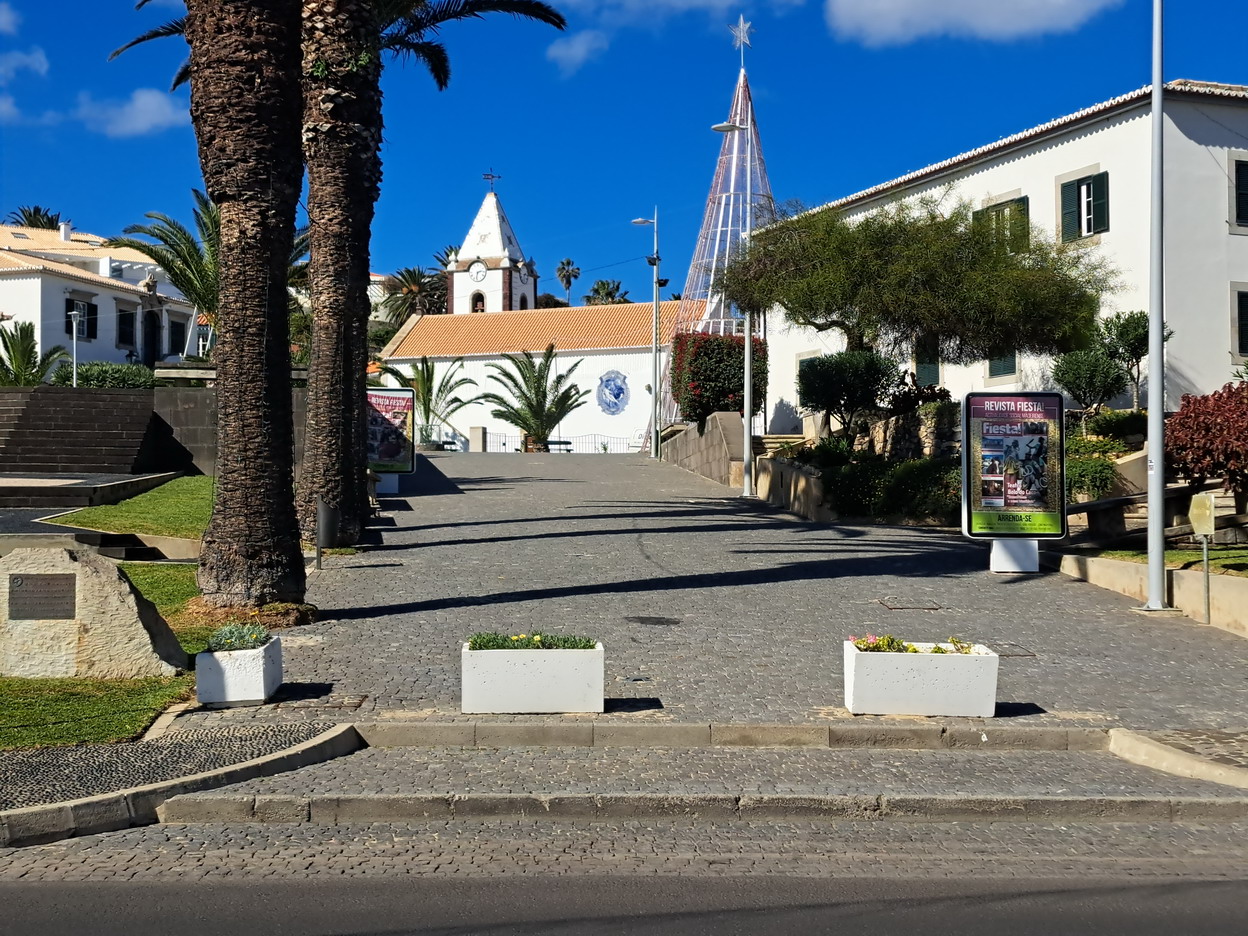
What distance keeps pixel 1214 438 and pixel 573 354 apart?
163ft

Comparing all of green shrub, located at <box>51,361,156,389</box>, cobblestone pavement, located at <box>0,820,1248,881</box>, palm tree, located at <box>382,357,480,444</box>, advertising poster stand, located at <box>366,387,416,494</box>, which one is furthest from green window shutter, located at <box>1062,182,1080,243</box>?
green shrub, located at <box>51,361,156,389</box>

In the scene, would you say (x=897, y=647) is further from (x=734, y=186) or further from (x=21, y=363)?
(x=21, y=363)

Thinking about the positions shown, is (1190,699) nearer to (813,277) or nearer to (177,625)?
(177,625)

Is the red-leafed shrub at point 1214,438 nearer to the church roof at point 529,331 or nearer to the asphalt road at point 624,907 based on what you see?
the asphalt road at point 624,907

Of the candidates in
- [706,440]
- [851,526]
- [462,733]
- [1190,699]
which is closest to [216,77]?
[462,733]

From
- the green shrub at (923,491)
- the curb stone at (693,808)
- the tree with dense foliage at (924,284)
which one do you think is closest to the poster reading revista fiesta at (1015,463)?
the green shrub at (923,491)

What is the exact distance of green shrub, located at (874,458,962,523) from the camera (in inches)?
901

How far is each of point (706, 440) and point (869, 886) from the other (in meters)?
29.4

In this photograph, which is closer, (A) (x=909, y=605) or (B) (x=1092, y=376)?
(A) (x=909, y=605)

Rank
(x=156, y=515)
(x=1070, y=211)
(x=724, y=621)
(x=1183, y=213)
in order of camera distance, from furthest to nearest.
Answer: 1. (x=1070, y=211)
2. (x=1183, y=213)
3. (x=156, y=515)
4. (x=724, y=621)

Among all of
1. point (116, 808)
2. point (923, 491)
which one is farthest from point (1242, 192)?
point (116, 808)

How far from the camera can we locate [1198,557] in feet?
53.5

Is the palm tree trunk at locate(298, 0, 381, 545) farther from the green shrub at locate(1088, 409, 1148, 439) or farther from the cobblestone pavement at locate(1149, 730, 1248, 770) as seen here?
the green shrub at locate(1088, 409, 1148, 439)

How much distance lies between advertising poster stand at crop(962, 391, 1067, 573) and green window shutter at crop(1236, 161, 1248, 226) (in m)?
15.4
